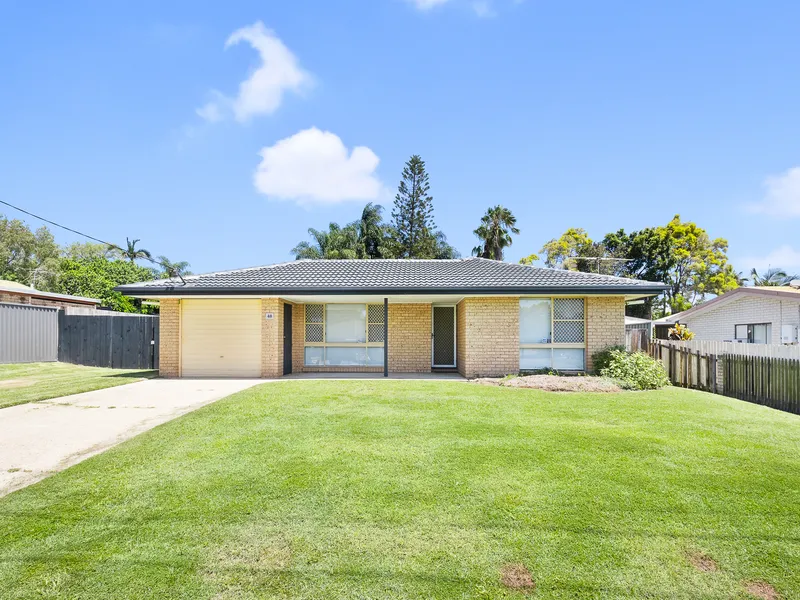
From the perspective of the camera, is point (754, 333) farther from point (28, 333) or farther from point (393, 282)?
point (28, 333)

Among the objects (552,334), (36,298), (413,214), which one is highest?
(413,214)

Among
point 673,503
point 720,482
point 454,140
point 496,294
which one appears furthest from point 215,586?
point 454,140

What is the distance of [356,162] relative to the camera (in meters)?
22.5

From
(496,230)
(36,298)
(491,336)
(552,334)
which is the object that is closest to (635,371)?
(552,334)

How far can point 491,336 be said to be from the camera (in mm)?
11859

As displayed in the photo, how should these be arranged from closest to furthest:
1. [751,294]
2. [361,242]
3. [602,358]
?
[602,358]
[751,294]
[361,242]

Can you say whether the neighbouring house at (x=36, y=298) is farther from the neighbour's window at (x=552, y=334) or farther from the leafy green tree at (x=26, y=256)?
the neighbour's window at (x=552, y=334)

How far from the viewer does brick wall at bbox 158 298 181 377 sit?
12422 millimetres

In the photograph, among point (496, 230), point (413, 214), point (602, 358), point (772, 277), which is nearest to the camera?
point (602, 358)

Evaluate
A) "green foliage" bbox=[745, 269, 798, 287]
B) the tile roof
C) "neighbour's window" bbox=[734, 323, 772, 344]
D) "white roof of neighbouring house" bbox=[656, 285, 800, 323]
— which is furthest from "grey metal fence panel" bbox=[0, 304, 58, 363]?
"green foliage" bbox=[745, 269, 798, 287]

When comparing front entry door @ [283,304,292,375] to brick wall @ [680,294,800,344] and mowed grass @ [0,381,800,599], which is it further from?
brick wall @ [680,294,800,344]

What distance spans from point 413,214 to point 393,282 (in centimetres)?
2452

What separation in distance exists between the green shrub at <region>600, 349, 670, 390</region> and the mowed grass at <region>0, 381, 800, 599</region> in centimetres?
395

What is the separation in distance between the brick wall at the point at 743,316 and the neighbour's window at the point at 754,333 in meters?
0.17
